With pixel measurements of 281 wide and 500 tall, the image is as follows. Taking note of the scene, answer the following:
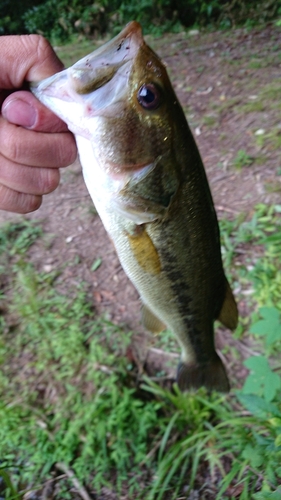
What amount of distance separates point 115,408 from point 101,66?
216 centimetres

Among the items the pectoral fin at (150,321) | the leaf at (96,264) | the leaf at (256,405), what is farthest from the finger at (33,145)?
the leaf at (96,264)

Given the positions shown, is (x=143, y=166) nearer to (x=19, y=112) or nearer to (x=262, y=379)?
(x=19, y=112)

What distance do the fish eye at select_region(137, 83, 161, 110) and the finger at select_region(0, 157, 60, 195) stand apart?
0.41 meters

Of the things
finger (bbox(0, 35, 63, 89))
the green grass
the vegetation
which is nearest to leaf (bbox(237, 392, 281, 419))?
the green grass

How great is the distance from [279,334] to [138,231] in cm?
108

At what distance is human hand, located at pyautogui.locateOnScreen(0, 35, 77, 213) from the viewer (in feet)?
3.91

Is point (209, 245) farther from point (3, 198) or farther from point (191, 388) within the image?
point (191, 388)

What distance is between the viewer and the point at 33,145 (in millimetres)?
1277

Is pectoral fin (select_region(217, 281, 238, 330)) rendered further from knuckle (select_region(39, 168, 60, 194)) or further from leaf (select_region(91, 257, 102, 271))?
leaf (select_region(91, 257, 102, 271))

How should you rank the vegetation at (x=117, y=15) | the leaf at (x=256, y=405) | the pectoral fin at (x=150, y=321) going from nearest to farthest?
the leaf at (x=256, y=405) < the pectoral fin at (x=150, y=321) < the vegetation at (x=117, y=15)

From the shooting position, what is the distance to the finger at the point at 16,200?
1.41 meters

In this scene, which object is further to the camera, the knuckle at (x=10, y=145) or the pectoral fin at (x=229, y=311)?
the pectoral fin at (x=229, y=311)

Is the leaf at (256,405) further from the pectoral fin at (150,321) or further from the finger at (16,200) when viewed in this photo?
the finger at (16,200)

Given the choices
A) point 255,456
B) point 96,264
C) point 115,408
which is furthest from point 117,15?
point 255,456
